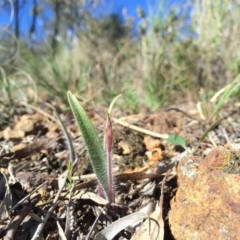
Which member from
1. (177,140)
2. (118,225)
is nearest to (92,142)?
(118,225)

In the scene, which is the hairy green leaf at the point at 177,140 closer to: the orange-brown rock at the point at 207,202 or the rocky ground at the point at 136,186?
the rocky ground at the point at 136,186

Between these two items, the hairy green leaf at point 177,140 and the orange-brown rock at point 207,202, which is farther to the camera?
the hairy green leaf at point 177,140

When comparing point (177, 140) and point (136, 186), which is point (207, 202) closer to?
point (136, 186)

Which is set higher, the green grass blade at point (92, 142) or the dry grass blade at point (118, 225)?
the green grass blade at point (92, 142)

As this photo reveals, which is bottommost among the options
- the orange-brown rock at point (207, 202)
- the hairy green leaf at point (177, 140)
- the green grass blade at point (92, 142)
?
the orange-brown rock at point (207, 202)

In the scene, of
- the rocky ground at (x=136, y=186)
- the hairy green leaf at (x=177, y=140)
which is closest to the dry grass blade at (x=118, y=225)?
the rocky ground at (x=136, y=186)

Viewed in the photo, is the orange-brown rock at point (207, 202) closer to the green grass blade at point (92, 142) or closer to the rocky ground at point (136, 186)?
the rocky ground at point (136, 186)
